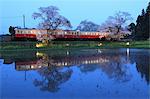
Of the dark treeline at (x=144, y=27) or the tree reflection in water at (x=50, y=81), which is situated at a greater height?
the dark treeline at (x=144, y=27)

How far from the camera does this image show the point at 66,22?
169 feet

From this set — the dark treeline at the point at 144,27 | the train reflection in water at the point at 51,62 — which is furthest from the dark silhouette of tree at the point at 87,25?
the train reflection in water at the point at 51,62

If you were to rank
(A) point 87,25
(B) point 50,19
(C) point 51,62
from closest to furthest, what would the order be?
(C) point 51,62 < (B) point 50,19 < (A) point 87,25

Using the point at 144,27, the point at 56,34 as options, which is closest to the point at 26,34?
the point at 56,34

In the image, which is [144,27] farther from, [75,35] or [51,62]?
[51,62]

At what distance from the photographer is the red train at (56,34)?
5075 centimetres

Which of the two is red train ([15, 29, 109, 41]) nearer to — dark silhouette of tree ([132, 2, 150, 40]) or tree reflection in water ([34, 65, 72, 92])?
dark silhouette of tree ([132, 2, 150, 40])

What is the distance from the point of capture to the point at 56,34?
5528cm

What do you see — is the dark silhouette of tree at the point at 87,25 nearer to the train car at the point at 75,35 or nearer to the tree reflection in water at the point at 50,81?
the train car at the point at 75,35

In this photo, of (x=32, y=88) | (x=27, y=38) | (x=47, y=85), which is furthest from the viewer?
(x=27, y=38)

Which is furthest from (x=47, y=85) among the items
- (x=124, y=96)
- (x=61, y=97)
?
(x=124, y=96)

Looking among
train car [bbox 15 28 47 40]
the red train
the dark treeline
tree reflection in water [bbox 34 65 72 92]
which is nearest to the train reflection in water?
tree reflection in water [bbox 34 65 72 92]

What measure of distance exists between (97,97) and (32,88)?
9.38 feet

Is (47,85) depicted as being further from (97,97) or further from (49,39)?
(49,39)
